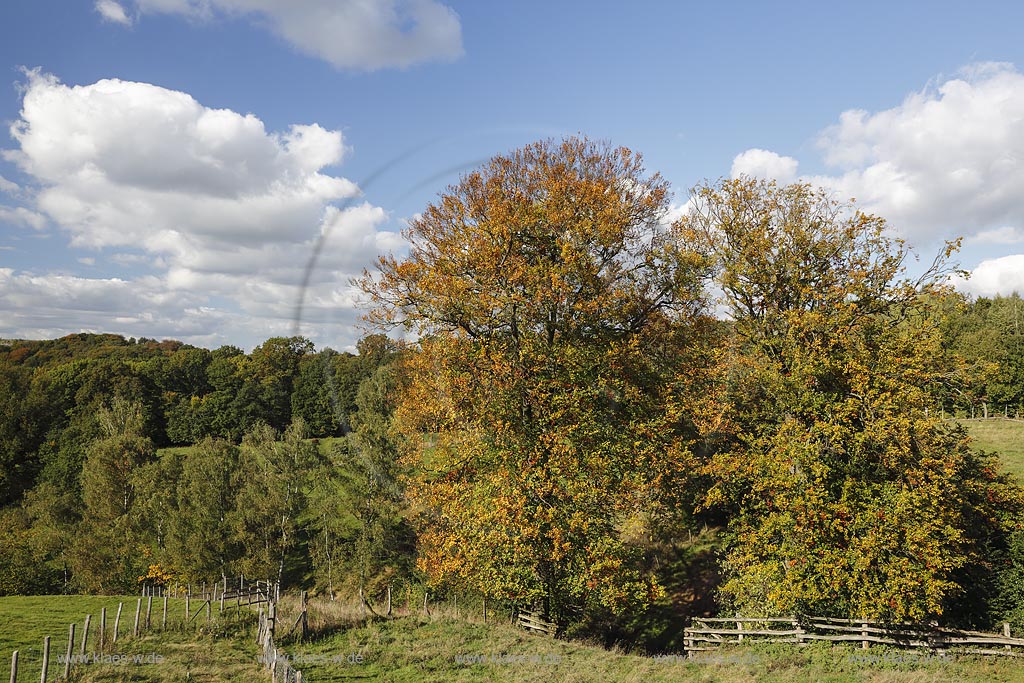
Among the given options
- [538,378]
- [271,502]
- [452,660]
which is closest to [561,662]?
[452,660]

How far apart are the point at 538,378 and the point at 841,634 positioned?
1521cm

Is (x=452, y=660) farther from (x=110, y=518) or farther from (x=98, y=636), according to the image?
(x=110, y=518)

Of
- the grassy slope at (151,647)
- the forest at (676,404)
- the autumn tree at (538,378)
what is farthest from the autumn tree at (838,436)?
the grassy slope at (151,647)

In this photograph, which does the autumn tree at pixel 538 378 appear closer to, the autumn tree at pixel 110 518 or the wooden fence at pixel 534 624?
the wooden fence at pixel 534 624

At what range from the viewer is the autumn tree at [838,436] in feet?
62.2

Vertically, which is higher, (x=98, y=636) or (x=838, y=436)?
(x=838, y=436)

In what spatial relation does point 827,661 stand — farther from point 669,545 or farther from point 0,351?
point 0,351

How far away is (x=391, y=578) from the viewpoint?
129ft

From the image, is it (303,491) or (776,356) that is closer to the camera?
(776,356)

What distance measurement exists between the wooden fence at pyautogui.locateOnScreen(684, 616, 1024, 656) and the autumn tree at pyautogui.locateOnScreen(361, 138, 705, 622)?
4.22 meters

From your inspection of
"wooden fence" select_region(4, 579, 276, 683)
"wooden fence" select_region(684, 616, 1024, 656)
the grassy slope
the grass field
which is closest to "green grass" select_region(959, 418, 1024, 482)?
"wooden fence" select_region(684, 616, 1024, 656)

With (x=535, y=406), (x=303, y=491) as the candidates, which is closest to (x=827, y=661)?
(x=535, y=406)

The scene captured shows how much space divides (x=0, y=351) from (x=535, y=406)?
148715 millimetres

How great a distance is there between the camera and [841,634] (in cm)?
2158
